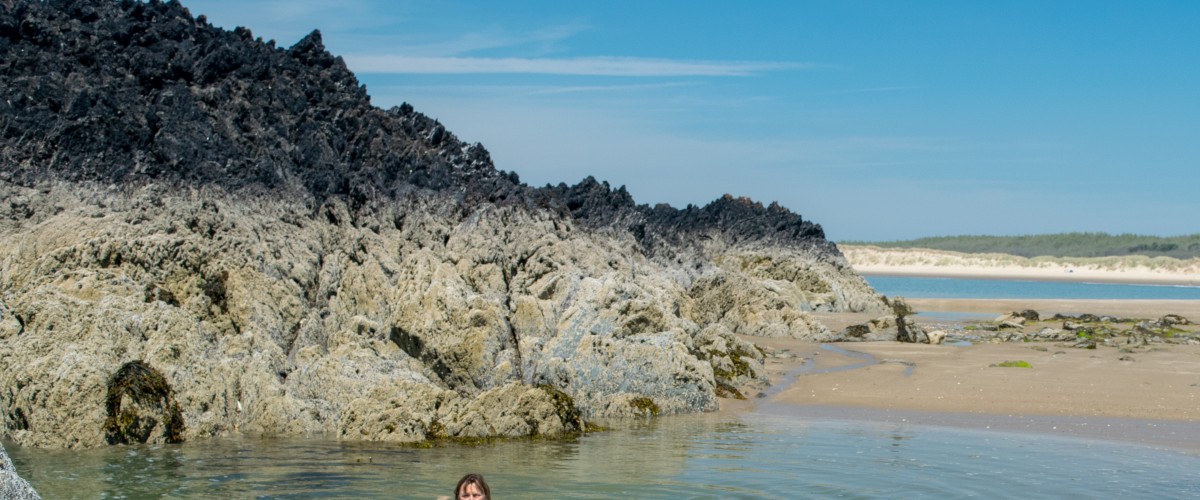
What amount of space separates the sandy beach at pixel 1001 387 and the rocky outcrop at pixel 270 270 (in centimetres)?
200

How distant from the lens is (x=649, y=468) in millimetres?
14711

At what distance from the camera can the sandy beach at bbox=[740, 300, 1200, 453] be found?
1897 centimetres

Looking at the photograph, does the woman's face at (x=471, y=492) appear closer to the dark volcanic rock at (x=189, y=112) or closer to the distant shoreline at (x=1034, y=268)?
the dark volcanic rock at (x=189, y=112)

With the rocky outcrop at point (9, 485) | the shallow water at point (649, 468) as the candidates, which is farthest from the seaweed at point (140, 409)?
the rocky outcrop at point (9, 485)

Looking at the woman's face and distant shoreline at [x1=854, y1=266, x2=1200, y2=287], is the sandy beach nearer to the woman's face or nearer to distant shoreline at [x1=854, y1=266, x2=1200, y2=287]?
the woman's face

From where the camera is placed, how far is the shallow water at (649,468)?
13219 millimetres

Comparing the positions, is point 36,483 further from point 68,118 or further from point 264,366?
point 68,118

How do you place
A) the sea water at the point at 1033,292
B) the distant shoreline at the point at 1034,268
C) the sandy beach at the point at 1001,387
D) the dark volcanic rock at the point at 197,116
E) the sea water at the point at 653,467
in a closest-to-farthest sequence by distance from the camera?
the sea water at the point at 653,467
the sandy beach at the point at 1001,387
the dark volcanic rock at the point at 197,116
the sea water at the point at 1033,292
the distant shoreline at the point at 1034,268

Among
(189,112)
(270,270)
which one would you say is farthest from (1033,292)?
(270,270)

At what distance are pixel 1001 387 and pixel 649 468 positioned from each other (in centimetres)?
1114

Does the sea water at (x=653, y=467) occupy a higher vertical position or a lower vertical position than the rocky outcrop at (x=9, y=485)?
lower

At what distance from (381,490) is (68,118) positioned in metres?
12.1

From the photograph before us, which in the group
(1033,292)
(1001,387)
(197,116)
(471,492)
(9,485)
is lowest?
(1001,387)

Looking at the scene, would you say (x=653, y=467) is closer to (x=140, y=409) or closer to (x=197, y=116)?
(x=140, y=409)
